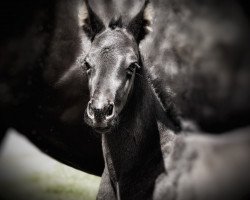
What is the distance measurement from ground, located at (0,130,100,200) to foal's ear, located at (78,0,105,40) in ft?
7.88

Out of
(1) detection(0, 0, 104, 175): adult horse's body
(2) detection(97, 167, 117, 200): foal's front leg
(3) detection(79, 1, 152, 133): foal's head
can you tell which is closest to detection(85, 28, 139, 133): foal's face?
(3) detection(79, 1, 152, 133): foal's head

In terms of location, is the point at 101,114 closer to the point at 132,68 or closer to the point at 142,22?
the point at 132,68

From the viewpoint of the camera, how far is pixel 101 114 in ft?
11.9

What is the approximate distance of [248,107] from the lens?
626 cm

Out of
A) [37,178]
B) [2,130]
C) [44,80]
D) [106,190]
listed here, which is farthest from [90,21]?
[37,178]

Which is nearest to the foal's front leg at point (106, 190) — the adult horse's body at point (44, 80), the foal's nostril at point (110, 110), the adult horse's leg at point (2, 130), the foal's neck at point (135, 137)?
the foal's neck at point (135, 137)

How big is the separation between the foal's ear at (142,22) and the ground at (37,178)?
8.95ft

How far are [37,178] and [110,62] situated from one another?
4.05 meters

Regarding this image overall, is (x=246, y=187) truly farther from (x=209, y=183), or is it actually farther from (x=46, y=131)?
(x=46, y=131)

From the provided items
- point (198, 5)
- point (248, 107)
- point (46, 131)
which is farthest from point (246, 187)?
point (198, 5)

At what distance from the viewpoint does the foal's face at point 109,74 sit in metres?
3.69

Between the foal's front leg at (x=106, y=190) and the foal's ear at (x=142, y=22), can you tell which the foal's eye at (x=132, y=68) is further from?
the foal's front leg at (x=106, y=190)

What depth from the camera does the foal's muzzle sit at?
11.9ft

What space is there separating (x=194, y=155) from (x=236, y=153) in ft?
1.43
